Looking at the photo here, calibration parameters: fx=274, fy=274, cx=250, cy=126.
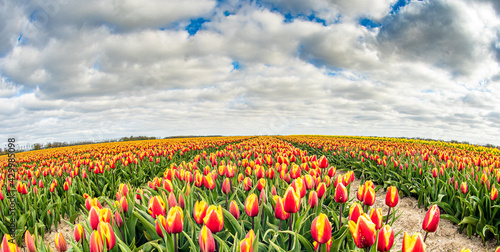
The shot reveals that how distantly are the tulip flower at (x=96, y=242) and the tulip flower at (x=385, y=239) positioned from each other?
188 centimetres

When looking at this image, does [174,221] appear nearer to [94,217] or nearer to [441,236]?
[94,217]

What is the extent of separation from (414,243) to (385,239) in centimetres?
17

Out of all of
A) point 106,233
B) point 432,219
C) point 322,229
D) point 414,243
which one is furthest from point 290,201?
point 106,233

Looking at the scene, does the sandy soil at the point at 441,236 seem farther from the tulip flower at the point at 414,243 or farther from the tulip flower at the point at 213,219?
the tulip flower at the point at 213,219

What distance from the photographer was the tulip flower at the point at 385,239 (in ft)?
5.72

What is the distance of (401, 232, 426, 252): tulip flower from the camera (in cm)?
160

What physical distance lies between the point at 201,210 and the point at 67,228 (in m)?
4.80

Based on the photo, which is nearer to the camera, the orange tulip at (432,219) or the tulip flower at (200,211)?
the orange tulip at (432,219)

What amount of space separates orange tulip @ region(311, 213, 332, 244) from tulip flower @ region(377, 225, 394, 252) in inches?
12.4

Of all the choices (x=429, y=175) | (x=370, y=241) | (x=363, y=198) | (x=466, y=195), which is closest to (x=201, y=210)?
(x=370, y=241)

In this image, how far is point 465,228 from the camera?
5.05m

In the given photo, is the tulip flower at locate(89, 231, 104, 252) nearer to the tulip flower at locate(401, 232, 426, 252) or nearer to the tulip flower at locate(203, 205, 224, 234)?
the tulip flower at locate(203, 205, 224, 234)

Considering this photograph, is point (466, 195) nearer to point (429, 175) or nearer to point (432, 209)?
point (429, 175)

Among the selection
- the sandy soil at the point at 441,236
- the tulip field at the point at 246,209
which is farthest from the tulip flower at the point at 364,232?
the sandy soil at the point at 441,236
